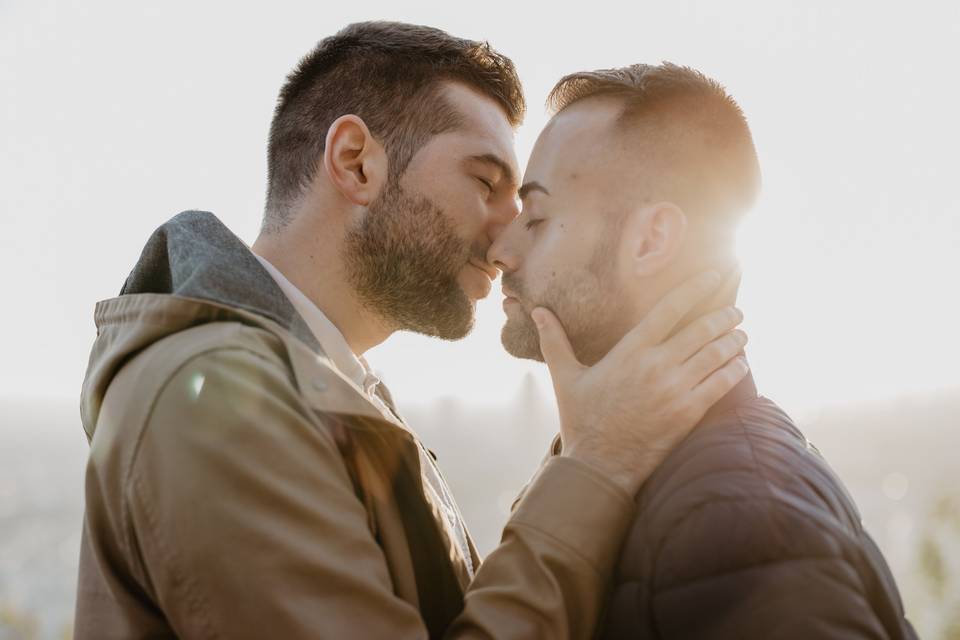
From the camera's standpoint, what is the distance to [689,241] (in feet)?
8.79

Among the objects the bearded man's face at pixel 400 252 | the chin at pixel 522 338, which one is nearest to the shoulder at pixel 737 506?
the chin at pixel 522 338

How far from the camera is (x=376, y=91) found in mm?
3355

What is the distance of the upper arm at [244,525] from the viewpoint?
1792 millimetres

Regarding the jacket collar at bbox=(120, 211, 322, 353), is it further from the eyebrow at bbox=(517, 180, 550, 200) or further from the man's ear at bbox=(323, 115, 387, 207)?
the eyebrow at bbox=(517, 180, 550, 200)

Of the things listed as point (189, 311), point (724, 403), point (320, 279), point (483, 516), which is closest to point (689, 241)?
point (724, 403)

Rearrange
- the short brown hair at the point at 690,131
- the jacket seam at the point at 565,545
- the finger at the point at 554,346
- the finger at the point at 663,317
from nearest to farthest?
the jacket seam at the point at 565,545 < the finger at the point at 663,317 < the finger at the point at 554,346 < the short brown hair at the point at 690,131

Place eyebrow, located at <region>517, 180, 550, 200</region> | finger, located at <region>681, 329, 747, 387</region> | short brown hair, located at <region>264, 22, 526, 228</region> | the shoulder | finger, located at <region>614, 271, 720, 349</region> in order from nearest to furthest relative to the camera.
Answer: the shoulder < finger, located at <region>681, 329, 747, 387</region> < finger, located at <region>614, 271, 720, 349</region> < eyebrow, located at <region>517, 180, 550, 200</region> < short brown hair, located at <region>264, 22, 526, 228</region>

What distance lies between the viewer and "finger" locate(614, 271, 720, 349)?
2424 mm

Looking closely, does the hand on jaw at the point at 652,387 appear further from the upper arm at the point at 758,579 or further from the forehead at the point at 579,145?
the forehead at the point at 579,145

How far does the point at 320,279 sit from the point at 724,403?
161 cm

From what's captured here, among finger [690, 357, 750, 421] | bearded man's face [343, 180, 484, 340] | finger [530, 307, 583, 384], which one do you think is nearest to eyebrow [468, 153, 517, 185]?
bearded man's face [343, 180, 484, 340]

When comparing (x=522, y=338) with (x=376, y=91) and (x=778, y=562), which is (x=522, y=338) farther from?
(x=778, y=562)

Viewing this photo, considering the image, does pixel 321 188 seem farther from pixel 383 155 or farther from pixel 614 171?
pixel 614 171

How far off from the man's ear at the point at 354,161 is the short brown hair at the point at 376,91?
6cm
